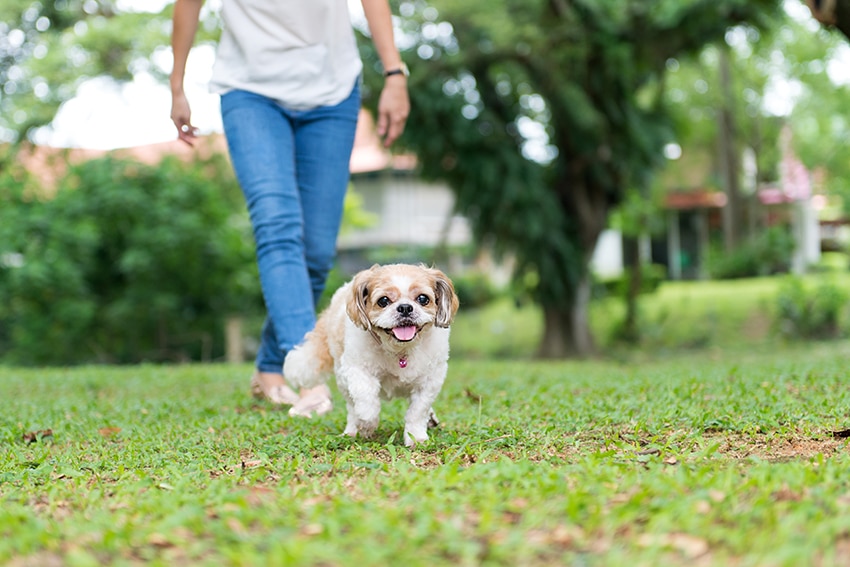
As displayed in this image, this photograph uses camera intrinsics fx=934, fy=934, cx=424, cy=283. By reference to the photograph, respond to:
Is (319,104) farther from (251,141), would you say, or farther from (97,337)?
(97,337)

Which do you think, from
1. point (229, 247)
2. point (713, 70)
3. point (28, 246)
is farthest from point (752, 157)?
point (28, 246)

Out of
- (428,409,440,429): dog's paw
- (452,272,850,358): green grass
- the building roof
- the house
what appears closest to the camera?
(428,409,440,429): dog's paw

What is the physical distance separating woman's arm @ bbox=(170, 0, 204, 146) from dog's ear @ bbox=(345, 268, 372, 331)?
6.28 ft

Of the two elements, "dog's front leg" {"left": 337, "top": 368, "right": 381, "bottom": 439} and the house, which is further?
the house

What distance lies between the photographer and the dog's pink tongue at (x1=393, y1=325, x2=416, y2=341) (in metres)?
3.54

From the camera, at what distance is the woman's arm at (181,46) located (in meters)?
5.00

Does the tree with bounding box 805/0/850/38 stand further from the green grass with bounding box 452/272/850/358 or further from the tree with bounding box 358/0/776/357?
the green grass with bounding box 452/272/850/358

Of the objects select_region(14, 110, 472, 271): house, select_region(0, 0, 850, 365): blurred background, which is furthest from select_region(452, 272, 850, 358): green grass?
select_region(14, 110, 472, 271): house

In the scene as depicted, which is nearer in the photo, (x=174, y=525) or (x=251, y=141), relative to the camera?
(x=174, y=525)

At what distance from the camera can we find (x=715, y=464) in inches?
118

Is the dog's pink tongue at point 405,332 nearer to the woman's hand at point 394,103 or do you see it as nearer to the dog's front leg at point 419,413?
the dog's front leg at point 419,413

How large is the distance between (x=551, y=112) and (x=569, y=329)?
401 centimetres

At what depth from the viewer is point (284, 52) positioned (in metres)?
4.78

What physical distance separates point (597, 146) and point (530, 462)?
13017 mm
